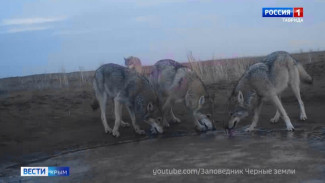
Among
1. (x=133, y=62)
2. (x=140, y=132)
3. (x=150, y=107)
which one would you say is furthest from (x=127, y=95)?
(x=133, y=62)

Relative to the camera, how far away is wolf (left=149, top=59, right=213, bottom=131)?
10258 millimetres

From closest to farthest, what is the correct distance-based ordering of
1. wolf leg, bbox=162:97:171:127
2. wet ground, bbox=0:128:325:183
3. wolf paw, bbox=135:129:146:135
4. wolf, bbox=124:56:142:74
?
wet ground, bbox=0:128:325:183 → wolf paw, bbox=135:129:146:135 → wolf leg, bbox=162:97:171:127 → wolf, bbox=124:56:142:74

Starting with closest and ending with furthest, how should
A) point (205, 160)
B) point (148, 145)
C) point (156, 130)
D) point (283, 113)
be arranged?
point (205, 160) < point (148, 145) < point (283, 113) < point (156, 130)

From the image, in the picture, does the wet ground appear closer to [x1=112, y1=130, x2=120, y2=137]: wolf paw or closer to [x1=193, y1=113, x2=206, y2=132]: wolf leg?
[x1=193, y1=113, x2=206, y2=132]: wolf leg

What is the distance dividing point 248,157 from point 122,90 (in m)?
4.47

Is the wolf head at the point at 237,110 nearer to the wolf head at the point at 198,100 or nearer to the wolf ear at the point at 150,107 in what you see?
the wolf head at the point at 198,100

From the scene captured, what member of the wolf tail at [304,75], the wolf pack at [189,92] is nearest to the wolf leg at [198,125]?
the wolf pack at [189,92]

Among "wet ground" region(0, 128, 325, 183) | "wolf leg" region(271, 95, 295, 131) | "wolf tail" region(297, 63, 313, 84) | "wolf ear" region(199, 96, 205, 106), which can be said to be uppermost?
"wolf tail" region(297, 63, 313, 84)

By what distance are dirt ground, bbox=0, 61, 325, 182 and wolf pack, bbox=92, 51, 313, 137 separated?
1.09ft

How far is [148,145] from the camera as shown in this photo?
8.89 meters

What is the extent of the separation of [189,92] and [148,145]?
7.04 ft

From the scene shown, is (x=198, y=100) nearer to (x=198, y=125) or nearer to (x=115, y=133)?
(x=198, y=125)

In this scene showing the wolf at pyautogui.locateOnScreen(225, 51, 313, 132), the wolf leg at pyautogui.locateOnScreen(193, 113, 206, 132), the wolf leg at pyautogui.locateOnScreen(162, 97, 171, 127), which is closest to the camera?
the wolf at pyautogui.locateOnScreen(225, 51, 313, 132)

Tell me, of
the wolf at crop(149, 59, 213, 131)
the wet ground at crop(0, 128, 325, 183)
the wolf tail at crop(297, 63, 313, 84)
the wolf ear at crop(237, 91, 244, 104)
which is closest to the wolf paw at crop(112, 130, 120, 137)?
the wet ground at crop(0, 128, 325, 183)
